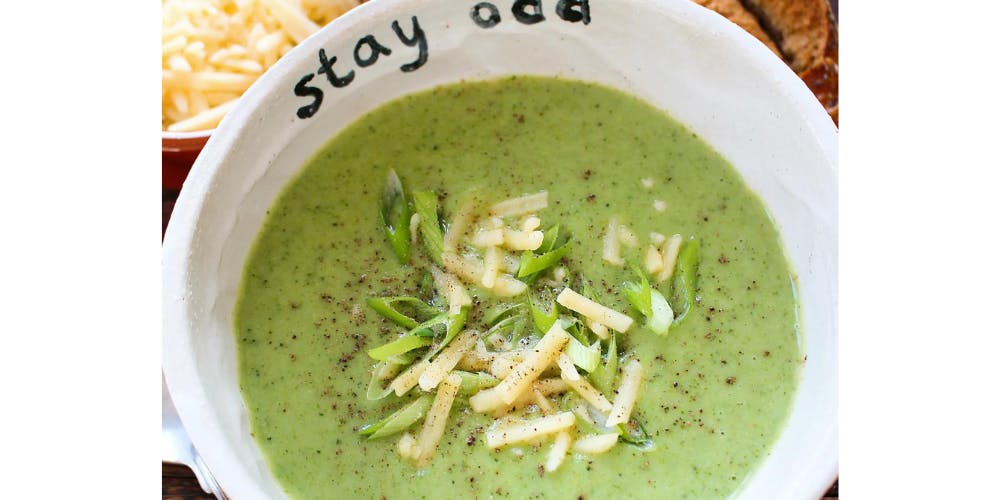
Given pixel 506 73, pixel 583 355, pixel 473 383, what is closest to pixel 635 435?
pixel 583 355

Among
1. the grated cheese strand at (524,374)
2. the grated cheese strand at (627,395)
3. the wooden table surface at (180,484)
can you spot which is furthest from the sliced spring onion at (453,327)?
the wooden table surface at (180,484)

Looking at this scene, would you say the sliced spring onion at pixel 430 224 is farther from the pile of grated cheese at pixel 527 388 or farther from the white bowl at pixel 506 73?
the white bowl at pixel 506 73

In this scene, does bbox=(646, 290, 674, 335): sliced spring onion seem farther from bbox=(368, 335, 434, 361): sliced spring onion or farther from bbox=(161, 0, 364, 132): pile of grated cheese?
bbox=(161, 0, 364, 132): pile of grated cheese

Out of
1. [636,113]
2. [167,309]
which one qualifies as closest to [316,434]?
[167,309]

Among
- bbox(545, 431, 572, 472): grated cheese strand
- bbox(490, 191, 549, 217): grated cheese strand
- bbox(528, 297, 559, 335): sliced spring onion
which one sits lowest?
bbox(545, 431, 572, 472): grated cheese strand

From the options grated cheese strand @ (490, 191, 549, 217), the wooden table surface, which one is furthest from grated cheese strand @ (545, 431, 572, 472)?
the wooden table surface
